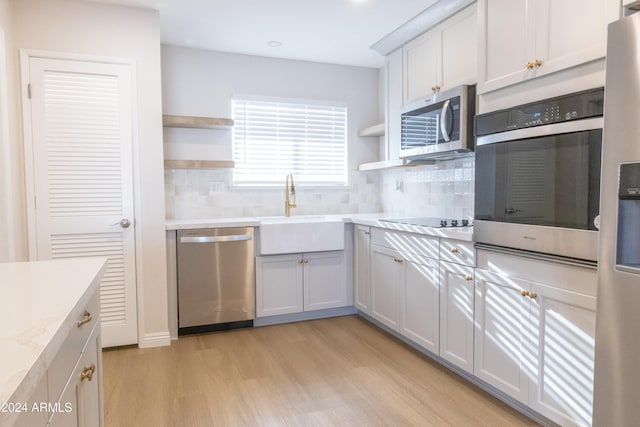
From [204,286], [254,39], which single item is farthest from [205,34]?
[204,286]

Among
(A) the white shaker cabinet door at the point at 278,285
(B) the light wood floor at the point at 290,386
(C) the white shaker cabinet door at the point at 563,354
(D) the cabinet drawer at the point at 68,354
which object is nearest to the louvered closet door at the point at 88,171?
(B) the light wood floor at the point at 290,386

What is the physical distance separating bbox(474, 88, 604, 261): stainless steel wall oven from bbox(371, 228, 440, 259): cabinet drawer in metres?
0.42

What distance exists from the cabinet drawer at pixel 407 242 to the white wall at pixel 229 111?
3.68ft

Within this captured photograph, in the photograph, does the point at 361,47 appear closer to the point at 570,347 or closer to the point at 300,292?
the point at 300,292

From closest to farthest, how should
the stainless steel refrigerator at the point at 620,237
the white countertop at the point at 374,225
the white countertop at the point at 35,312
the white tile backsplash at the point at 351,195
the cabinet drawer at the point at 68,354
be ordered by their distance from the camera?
the white countertop at the point at 35,312 < the cabinet drawer at the point at 68,354 < the stainless steel refrigerator at the point at 620,237 < the white countertop at the point at 374,225 < the white tile backsplash at the point at 351,195

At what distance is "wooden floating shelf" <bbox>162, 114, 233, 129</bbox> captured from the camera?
3497 mm

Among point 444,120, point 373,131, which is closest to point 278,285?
point 373,131

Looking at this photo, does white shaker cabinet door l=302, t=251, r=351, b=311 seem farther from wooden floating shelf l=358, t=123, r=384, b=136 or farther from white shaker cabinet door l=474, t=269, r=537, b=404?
white shaker cabinet door l=474, t=269, r=537, b=404

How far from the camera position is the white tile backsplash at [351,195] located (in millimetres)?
3418

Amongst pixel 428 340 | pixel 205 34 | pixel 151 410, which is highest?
pixel 205 34

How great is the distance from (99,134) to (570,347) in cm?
321

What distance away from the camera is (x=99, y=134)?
9.91 ft

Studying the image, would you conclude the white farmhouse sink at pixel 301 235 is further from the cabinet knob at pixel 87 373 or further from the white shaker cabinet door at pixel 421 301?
the cabinet knob at pixel 87 373

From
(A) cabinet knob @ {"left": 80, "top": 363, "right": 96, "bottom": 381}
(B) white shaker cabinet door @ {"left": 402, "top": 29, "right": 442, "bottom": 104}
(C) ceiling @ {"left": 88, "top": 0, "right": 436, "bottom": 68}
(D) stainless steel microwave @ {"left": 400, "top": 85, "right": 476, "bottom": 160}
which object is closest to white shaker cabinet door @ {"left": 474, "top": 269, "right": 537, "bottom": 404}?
(D) stainless steel microwave @ {"left": 400, "top": 85, "right": 476, "bottom": 160}
